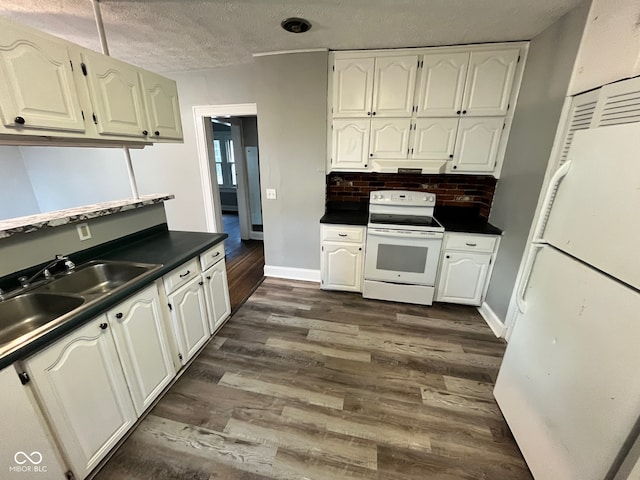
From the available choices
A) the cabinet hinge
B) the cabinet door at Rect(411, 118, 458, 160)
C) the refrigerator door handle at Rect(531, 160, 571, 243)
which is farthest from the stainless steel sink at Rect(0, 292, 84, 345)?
the cabinet door at Rect(411, 118, 458, 160)

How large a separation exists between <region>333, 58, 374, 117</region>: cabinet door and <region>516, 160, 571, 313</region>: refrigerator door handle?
1.85 m

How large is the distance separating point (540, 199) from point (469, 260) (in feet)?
2.82

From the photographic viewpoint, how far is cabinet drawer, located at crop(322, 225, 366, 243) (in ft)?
9.08

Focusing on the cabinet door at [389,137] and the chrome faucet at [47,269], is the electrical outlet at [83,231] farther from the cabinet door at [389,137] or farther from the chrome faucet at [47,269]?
the cabinet door at [389,137]

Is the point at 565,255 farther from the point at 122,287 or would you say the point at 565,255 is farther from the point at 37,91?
the point at 37,91

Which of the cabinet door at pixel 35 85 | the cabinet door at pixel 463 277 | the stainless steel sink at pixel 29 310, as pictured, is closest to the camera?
the cabinet door at pixel 35 85

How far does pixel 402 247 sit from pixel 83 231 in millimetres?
2616

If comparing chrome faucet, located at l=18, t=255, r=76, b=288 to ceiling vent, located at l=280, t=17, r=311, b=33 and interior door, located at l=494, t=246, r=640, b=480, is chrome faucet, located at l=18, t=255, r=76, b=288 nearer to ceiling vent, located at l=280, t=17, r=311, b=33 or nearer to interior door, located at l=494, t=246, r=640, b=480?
ceiling vent, located at l=280, t=17, r=311, b=33

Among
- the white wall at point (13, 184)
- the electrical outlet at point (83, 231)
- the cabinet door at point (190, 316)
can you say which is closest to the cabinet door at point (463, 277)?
the cabinet door at point (190, 316)

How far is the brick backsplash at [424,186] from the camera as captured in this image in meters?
2.89

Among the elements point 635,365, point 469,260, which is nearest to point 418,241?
point 469,260

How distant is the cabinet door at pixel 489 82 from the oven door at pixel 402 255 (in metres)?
1.27

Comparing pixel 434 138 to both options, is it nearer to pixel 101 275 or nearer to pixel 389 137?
pixel 389 137

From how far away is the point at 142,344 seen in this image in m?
1.50
